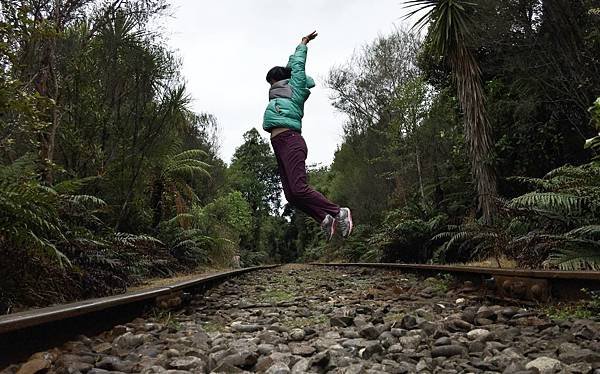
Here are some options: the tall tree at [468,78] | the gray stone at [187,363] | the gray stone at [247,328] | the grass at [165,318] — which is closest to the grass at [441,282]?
the gray stone at [247,328]

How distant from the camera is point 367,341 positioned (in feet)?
7.16

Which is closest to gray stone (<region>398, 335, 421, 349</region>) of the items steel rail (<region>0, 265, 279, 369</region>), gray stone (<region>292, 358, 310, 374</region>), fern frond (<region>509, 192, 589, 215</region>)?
gray stone (<region>292, 358, 310, 374</region>)

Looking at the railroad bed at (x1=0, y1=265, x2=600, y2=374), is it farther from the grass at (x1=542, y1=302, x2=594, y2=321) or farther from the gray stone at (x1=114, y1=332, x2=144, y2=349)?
the grass at (x1=542, y1=302, x2=594, y2=321)

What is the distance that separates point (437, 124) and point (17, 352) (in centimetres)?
1543

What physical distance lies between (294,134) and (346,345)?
1568 mm

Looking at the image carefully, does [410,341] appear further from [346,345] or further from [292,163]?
[292,163]

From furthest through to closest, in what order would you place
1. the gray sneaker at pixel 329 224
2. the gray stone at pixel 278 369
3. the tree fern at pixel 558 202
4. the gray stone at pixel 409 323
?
the tree fern at pixel 558 202 → the gray sneaker at pixel 329 224 → the gray stone at pixel 409 323 → the gray stone at pixel 278 369

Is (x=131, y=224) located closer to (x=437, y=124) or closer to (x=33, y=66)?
(x=33, y=66)

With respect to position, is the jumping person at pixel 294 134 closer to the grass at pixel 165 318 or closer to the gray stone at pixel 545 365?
the grass at pixel 165 318

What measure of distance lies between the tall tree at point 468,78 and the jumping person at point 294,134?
6296 millimetres

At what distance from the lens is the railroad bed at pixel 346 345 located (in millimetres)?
1756

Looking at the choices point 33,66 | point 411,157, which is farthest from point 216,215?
point 33,66

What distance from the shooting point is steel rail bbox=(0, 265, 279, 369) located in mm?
1773

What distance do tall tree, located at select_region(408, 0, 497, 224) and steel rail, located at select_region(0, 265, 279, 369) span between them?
295 inches
